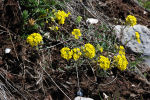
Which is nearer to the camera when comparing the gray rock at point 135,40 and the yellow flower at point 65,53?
the yellow flower at point 65,53

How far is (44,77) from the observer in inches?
107

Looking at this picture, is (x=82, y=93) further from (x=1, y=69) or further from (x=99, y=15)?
(x=99, y=15)

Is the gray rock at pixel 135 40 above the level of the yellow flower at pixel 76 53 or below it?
below

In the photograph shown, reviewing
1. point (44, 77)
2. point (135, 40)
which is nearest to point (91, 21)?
point (135, 40)

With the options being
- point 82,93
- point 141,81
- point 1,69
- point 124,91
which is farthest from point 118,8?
point 1,69

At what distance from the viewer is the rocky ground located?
2559 mm

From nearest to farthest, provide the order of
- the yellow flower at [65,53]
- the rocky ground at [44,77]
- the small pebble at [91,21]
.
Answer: the rocky ground at [44,77] → the yellow flower at [65,53] → the small pebble at [91,21]

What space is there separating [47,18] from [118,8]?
242 centimetres

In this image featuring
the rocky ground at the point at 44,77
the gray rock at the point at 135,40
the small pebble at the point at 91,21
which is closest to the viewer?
the rocky ground at the point at 44,77

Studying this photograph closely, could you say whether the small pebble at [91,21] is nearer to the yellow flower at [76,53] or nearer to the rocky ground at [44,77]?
the rocky ground at [44,77]

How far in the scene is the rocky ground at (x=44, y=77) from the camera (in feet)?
8.39

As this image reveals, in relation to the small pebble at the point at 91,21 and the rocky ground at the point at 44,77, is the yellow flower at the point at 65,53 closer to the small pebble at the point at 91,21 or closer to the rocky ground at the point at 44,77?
the rocky ground at the point at 44,77

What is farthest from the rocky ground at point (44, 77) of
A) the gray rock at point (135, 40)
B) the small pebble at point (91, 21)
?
the small pebble at point (91, 21)

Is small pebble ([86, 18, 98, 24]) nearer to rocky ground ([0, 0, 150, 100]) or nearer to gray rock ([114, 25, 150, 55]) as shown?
gray rock ([114, 25, 150, 55])
